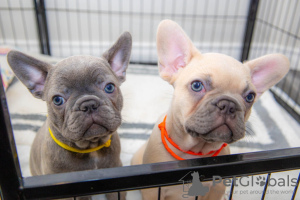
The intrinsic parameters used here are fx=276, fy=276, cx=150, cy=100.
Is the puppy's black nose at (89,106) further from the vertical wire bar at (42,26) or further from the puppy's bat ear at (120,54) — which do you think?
the vertical wire bar at (42,26)

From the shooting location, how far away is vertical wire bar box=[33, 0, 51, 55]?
10.6ft

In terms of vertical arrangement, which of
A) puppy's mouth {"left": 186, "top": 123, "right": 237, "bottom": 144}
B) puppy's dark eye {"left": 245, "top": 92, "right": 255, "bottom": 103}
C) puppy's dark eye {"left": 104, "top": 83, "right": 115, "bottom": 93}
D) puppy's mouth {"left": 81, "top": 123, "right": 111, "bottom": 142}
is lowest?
puppy's mouth {"left": 81, "top": 123, "right": 111, "bottom": 142}

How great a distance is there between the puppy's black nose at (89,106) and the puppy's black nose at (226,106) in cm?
49

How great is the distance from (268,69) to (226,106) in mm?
447

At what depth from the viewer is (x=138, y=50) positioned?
372cm

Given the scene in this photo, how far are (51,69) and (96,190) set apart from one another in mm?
756

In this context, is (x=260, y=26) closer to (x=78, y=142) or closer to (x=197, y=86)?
(x=197, y=86)

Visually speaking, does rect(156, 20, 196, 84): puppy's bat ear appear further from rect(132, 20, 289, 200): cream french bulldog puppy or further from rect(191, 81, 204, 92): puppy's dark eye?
rect(191, 81, 204, 92): puppy's dark eye

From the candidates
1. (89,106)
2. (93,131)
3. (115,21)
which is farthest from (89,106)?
(115,21)

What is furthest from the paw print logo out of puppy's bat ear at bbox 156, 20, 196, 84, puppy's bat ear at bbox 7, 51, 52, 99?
puppy's bat ear at bbox 7, 51, 52, 99

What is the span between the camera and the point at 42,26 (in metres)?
3.41

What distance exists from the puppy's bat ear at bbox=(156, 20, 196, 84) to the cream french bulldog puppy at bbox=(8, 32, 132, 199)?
0.18 metres
